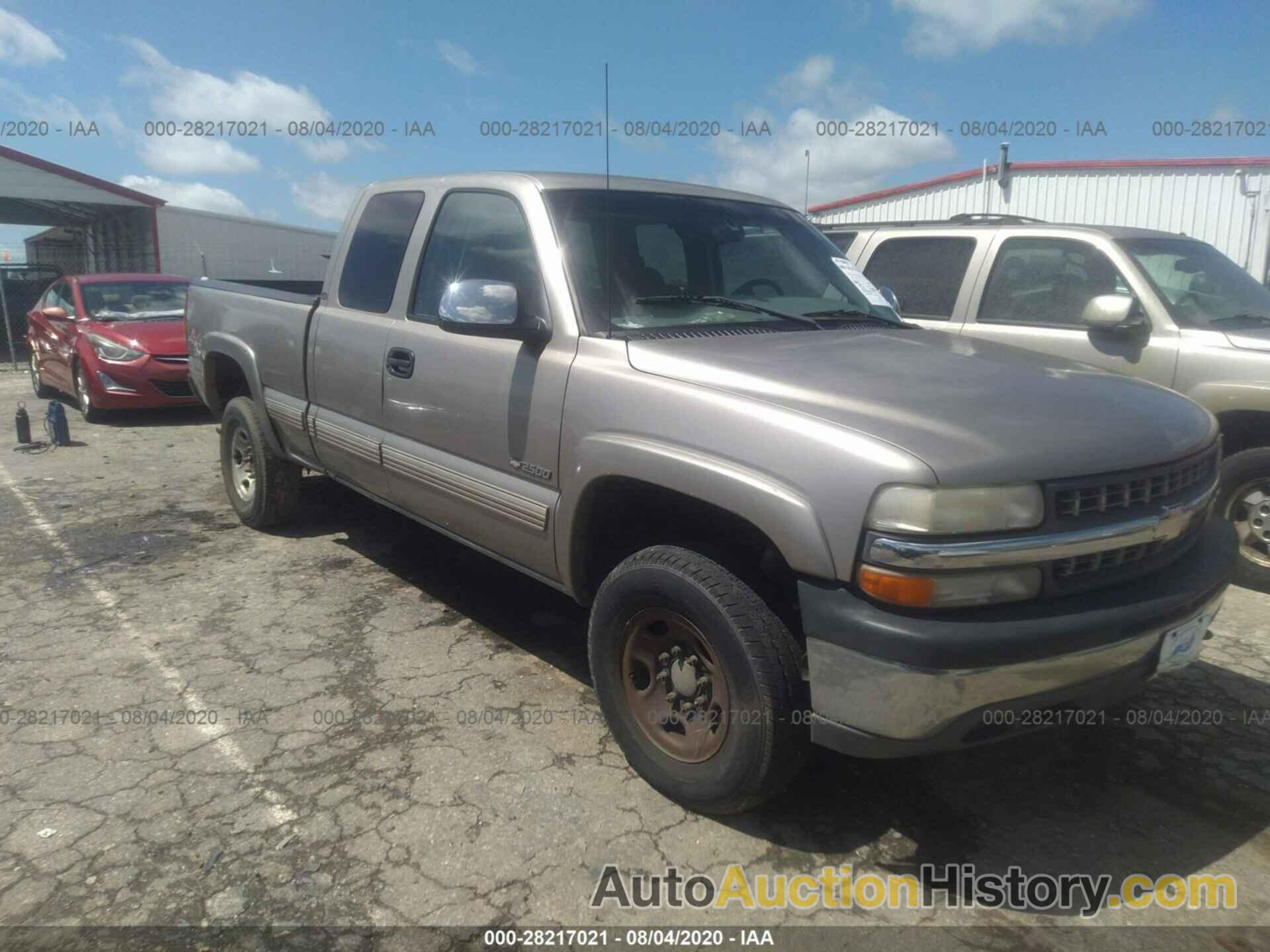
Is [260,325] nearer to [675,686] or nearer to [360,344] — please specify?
[360,344]

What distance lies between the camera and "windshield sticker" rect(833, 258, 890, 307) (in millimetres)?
3924

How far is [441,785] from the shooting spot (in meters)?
2.96

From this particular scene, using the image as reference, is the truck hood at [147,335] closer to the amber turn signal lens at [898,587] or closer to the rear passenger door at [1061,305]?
the rear passenger door at [1061,305]

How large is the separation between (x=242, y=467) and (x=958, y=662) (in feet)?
15.8

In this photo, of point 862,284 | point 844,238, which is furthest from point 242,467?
point 844,238

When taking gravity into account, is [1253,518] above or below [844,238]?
below

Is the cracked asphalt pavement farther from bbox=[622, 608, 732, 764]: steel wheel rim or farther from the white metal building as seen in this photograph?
the white metal building

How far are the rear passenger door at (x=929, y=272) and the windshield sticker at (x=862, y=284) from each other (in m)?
1.81

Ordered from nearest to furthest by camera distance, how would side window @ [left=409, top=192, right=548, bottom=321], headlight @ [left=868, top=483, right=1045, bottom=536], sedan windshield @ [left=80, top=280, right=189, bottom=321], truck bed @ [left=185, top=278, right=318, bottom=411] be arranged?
headlight @ [left=868, top=483, right=1045, bottom=536] → side window @ [left=409, top=192, right=548, bottom=321] → truck bed @ [left=185, top=278, right=318, bottom=411] → sedan windshield @ [left=80, top=280, right=189, bottom=321]

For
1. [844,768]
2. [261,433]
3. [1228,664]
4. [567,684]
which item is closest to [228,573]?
[261,433]

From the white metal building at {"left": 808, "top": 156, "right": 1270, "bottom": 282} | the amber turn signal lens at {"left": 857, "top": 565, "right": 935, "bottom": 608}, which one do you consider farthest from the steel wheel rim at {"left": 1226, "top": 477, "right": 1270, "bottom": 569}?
the white metal building at {"left": 808, "top": 156, "right": 1270, "bottom": 282}

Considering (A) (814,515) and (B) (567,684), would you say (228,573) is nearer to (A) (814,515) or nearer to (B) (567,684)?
(B) (567,684)

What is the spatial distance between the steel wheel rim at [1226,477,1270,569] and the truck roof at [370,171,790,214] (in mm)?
2933

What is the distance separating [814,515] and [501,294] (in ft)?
4.59
